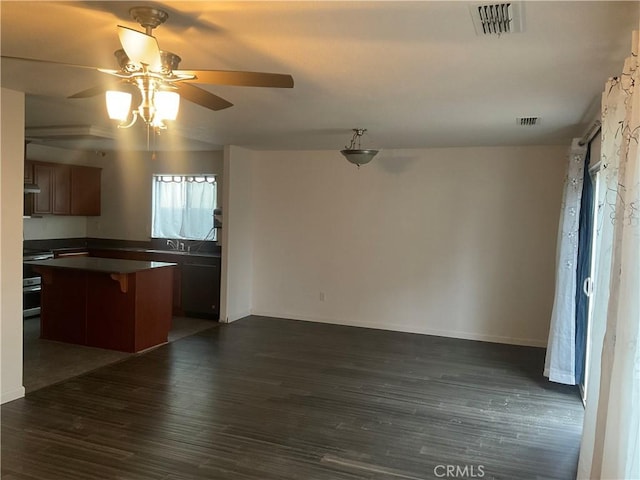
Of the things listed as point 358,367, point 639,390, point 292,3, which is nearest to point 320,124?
point 358,367

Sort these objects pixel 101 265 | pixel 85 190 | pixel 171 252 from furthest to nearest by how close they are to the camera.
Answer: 1. pixel 85 190
2. pixel 171 252
3. pixel 101 265

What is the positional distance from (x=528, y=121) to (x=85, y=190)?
670 centimetres

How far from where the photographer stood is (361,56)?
2.83 m

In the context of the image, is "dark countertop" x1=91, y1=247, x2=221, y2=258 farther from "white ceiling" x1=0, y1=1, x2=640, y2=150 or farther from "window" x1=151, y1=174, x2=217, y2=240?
"white ceiling" x1=0, y1=1, x2=640, y2=150

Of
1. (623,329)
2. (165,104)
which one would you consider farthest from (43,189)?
(623,329)

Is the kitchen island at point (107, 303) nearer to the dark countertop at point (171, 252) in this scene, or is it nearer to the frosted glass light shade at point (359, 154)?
the dark countertop at point (171, 252)

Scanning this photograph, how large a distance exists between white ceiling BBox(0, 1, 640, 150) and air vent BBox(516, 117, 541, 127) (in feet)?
0.38

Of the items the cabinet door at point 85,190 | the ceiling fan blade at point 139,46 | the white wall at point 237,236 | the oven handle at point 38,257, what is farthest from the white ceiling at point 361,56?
the cabinet door at point 85,190

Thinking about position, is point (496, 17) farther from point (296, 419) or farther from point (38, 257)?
point (38, 257)

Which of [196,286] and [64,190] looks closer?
[196,286]

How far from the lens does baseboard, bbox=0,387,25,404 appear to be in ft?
12.9

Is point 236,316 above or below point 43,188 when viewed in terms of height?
below

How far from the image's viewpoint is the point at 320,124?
4.98m

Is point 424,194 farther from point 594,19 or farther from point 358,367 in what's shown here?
point 594,19
